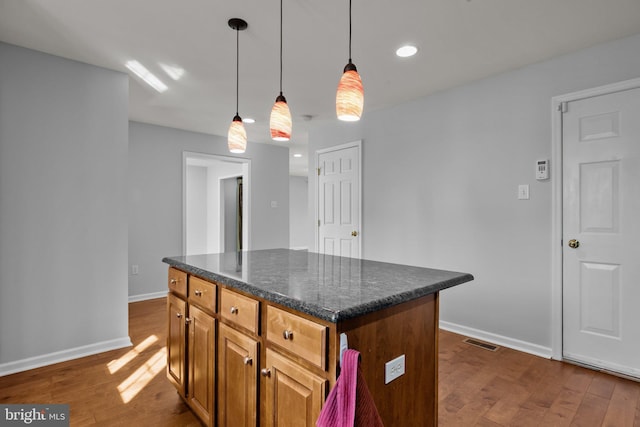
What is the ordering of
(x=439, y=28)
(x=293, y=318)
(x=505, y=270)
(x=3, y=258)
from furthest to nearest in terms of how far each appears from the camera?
(x=505, y=270) → (x=3, y=258) → (x=439, y=28) → (x=293, y=318)

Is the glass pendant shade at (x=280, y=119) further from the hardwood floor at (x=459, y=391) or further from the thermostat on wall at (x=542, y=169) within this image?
the thermostat on wall at (x=542, y=169)

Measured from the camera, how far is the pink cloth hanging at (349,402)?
938mm

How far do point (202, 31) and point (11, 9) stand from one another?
3.63 ft

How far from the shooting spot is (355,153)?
13.9 feet

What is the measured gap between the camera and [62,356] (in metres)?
2.66

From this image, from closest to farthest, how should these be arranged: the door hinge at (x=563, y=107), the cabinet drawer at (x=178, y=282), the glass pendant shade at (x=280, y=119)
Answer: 1. the glass pendant shade at (x=280, y=119)
2. the cabinet drawer at (x=178, y=282)
3. the door hinge at (x=563, y=107)

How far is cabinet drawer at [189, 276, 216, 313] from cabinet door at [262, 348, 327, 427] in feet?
1.61

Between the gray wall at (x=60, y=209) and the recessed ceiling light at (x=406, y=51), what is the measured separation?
237 cm

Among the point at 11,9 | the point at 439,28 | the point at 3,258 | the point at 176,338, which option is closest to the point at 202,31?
the point at 11,9

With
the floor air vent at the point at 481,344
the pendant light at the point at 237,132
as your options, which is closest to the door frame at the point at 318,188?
the floor air vent at the point at 481,344

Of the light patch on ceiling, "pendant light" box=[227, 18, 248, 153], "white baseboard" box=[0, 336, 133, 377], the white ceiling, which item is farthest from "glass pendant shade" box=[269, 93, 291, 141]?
"white baseboard" box=[0, 336, 133, 377]

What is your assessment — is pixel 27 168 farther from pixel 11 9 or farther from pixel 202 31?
pixel 202 31

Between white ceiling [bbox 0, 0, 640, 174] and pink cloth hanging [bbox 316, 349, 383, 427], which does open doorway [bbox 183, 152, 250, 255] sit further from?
pink cloth hanging [bbox 316, 349, 383, 427]

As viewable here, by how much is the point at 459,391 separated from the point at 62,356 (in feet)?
9.67
